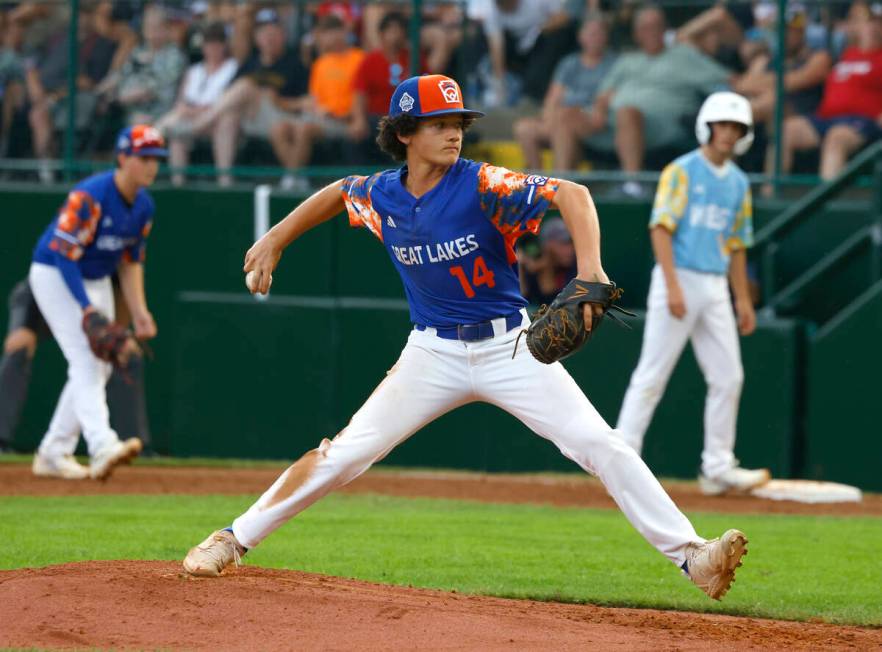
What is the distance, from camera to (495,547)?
815cm

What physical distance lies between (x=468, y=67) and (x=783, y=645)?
8296 millimetres

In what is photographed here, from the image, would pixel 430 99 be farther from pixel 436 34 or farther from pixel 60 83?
pixel 60 83

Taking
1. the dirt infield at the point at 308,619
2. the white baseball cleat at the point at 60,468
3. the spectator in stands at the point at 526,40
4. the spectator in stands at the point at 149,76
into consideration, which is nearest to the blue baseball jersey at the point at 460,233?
the dirt infield at the point at 308,619

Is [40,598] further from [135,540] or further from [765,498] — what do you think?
[765,498]

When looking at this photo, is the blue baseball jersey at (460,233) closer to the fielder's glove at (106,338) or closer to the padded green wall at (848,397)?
the fielder's glove at (106,338)

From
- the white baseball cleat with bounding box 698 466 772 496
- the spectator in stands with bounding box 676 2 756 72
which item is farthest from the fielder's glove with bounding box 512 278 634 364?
the spectator in stands with bounding box 676 2 756 72

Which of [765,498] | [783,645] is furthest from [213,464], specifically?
[783,645]

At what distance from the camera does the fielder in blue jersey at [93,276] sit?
405 inches

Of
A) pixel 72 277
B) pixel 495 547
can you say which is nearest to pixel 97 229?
pixel 72 277

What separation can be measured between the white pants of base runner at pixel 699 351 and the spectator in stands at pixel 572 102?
2.67 meters

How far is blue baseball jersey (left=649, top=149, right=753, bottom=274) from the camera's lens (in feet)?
33.1

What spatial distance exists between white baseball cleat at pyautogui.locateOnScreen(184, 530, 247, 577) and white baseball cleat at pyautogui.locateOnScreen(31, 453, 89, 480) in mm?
4767

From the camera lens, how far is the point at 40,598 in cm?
575

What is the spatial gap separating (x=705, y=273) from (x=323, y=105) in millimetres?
4508
